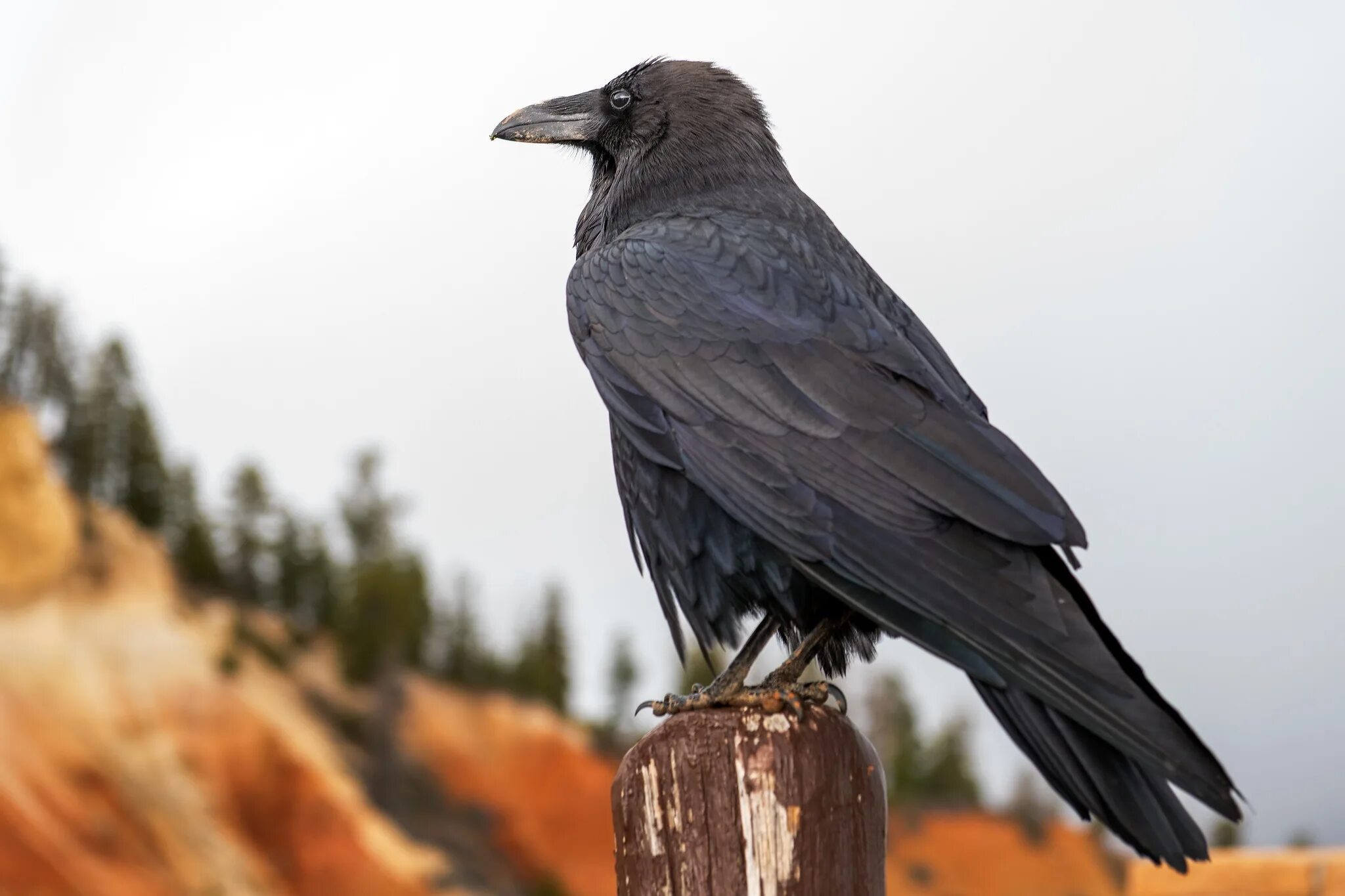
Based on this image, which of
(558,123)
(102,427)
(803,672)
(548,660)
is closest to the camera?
(803,672)

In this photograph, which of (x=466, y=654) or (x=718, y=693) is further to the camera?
(x=466, y=654)

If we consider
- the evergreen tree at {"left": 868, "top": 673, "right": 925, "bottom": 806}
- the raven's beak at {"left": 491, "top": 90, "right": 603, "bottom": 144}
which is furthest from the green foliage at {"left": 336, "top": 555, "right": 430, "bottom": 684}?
the raven's beak at {"left": 491, "top": 90, "right": 603, "bottom": 144}

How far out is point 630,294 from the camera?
4082mm

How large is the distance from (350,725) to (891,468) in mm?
23233

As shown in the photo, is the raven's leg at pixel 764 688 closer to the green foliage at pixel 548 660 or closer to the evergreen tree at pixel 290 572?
the evergreen tree at pixel 290 572

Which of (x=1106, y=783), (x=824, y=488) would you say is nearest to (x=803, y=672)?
(x=824, y=488)

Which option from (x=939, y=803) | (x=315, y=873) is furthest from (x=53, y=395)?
(x=939, y=803)

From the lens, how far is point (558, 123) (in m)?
5.14

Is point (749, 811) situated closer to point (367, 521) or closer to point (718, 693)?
point (718, 693)

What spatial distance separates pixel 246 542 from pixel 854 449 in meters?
23.7

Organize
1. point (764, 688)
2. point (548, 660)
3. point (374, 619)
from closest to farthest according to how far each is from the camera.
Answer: point (764, 688), point (374, 619), point (548, 660)

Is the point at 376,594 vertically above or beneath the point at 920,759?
above

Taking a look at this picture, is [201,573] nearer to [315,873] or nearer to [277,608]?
[277,608]

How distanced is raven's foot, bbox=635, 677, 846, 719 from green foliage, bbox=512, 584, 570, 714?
981 inches
